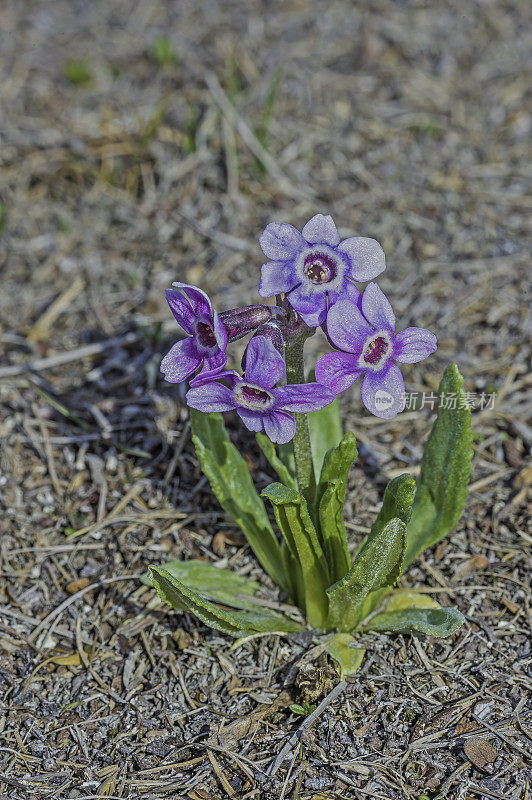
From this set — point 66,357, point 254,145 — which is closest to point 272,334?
point 66,357

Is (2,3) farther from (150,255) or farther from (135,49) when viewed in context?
(150,255)

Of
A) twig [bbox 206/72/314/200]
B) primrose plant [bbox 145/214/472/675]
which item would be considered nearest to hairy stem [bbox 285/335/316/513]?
primrose plant [bbox 145/214/472/675]

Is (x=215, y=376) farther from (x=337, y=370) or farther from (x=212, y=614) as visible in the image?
(x=212, y=614)

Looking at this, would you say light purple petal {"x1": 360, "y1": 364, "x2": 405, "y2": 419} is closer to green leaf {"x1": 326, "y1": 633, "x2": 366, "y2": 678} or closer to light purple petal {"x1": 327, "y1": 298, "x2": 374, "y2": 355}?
light purple petal {"x1": 327, "y1": 298, "x2": 374, "y2": 355}

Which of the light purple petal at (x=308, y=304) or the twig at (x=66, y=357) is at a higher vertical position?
the light purple petal at (x=308, y=304)

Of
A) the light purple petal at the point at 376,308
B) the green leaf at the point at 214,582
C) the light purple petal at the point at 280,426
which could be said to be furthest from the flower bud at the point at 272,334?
the green leaf at the point at 214,582

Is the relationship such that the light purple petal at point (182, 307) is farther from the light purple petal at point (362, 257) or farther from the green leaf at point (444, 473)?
the green leaf at point (444, 473)
